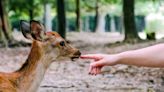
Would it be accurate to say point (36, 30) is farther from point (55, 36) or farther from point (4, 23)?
point (4, 23)

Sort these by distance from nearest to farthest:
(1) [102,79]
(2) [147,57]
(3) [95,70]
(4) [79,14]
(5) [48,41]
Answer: (2) [147,57] → (3) [95,70] → (5) [48,41] → (1) [102,79] → (4) [79,14]

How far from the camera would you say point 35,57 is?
207 inches

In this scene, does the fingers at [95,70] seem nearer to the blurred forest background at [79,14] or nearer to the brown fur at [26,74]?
the brown fur at [26,74]

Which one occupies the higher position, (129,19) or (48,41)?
(48,41)

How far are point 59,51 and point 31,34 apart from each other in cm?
57

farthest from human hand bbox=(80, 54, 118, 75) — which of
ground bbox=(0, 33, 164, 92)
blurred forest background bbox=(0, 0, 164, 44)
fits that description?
ground bbox=(0, 33, 164, 92)

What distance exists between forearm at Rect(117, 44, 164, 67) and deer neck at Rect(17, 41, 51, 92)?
7.39ft

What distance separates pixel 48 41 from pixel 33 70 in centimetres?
52

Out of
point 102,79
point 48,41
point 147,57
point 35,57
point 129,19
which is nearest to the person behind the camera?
point 147,57

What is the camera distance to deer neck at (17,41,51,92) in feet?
16.4

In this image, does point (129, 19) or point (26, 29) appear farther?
point (129, 19)

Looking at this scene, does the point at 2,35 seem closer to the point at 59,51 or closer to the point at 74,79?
the point at 74,79

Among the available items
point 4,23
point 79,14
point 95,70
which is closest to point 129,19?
point 4,23

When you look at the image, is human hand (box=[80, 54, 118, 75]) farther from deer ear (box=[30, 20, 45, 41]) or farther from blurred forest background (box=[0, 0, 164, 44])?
blurred forest background (box=[0, 0, 164, 44])
